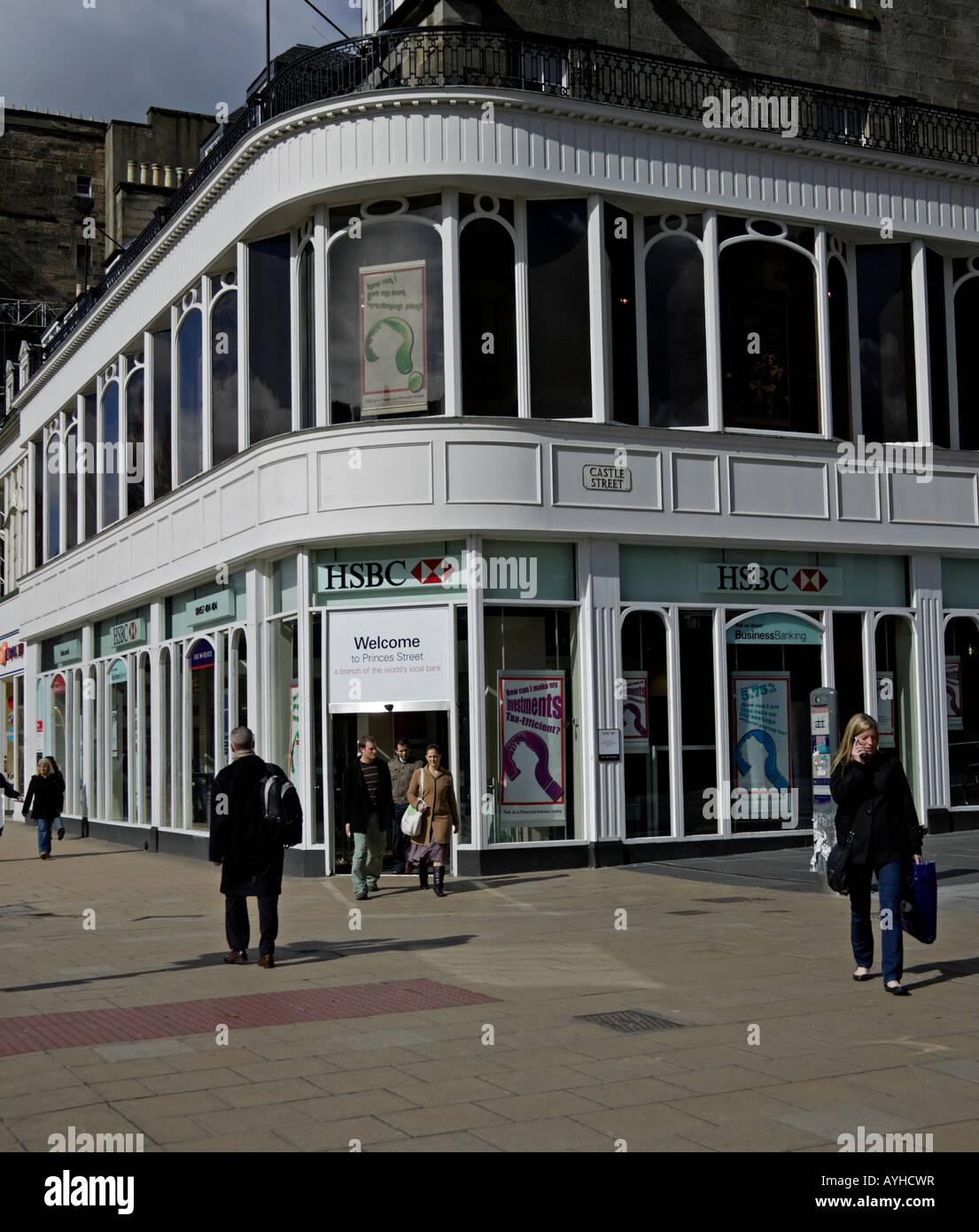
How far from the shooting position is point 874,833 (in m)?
9.72

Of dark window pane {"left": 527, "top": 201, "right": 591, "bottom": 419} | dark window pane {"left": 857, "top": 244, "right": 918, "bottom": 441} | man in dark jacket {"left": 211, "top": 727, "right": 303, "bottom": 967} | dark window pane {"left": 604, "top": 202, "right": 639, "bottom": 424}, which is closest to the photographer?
man in dark jacket {"left": 211, "top": 727, "right": 303, "bottom": 967}

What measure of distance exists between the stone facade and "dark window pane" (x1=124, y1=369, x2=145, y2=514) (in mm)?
8485

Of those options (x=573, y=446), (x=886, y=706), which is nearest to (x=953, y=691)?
(x=886, y=706)

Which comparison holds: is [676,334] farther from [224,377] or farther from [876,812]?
[876,812]

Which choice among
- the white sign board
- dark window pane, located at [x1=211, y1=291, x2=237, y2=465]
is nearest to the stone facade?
dark window pane, located at [x1=211, y1=291, x2=237, y2=465]

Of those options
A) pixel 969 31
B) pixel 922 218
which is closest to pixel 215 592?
pixel 922 218

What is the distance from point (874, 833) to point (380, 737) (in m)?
9.19

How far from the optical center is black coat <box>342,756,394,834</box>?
15.5 metres

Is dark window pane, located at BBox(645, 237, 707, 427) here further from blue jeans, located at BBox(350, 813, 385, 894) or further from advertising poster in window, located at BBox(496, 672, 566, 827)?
blue jeans, located at BBox(350, 813, 385, 894)

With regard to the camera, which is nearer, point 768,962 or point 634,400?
point 768,962
